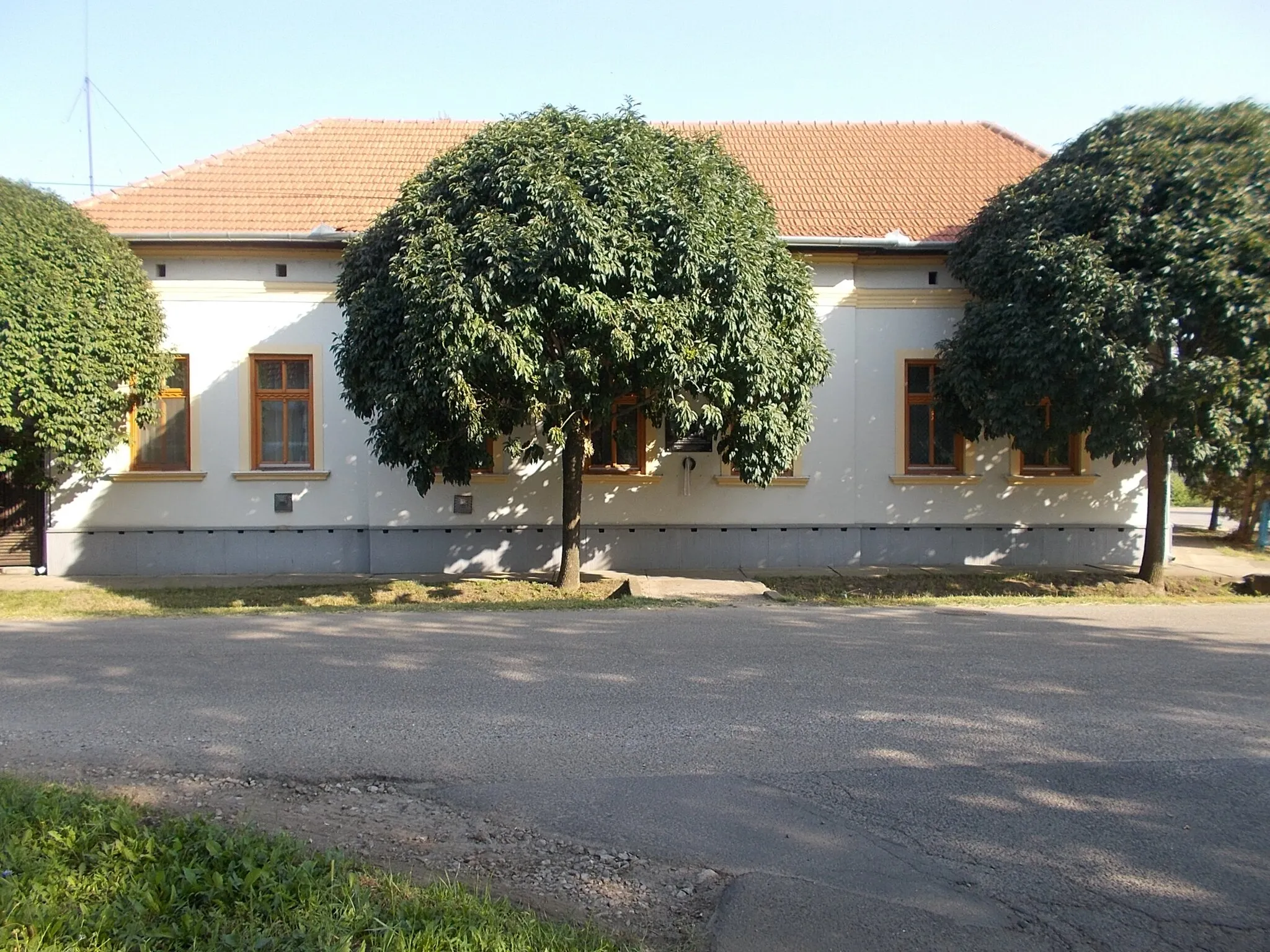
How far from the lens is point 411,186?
37.2ft

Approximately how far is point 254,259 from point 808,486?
9.76 meters

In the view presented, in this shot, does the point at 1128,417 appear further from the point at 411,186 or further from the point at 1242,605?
the point at 411,186

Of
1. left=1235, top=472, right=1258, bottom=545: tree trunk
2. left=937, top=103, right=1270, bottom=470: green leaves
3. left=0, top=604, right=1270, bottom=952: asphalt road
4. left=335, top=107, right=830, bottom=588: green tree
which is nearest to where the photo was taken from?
left=0, top=604, right=1270, bottom=952: asphalt road

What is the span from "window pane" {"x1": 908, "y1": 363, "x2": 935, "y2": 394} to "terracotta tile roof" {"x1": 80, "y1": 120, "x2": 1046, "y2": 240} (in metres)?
2.15

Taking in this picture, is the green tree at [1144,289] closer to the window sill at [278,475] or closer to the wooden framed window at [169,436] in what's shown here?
the window sill at [278,475]

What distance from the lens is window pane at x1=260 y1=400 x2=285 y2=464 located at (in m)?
14.6

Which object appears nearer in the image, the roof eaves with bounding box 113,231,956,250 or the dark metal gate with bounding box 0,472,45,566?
the roof eaves with bounding box 113,231,956,250

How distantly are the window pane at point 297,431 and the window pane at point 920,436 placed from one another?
10.1 m

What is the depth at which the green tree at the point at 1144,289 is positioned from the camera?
11141 mm

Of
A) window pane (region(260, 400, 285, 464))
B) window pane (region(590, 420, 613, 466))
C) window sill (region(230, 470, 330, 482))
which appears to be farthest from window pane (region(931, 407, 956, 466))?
window pane (region(260, 400, 285, 464))

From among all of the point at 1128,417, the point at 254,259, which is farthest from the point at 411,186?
the point at 1128,417

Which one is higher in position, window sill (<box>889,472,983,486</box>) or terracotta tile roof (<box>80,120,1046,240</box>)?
terracotta tile roof (<box>80,120,1046,240</box>)

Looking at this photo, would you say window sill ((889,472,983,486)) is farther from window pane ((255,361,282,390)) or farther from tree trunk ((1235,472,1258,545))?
window pane ((255,361,282,390))

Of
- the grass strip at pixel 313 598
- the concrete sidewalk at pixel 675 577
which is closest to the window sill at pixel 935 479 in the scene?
the concrete sidewalk at pixel 675 577
